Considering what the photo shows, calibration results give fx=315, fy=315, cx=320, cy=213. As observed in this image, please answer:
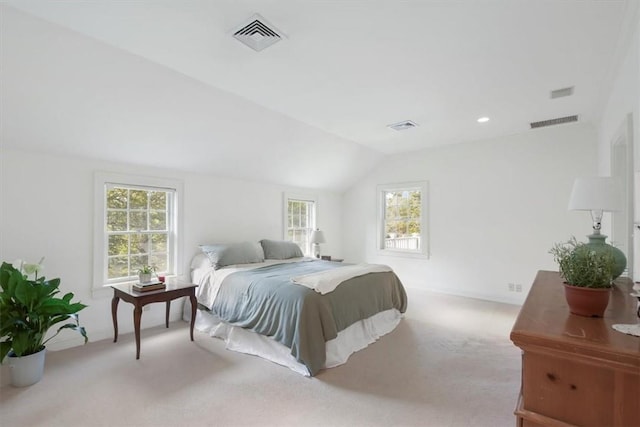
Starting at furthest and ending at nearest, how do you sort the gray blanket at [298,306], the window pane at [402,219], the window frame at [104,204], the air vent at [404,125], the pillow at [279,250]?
the window pane at [402,219], the pillow at [279,250], the air vent at [404,125], the window frame at [104,204], the gray blanket at [298,306]

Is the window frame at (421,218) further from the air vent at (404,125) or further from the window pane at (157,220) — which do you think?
the window pane at (157,220)

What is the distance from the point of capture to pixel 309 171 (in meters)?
5.45

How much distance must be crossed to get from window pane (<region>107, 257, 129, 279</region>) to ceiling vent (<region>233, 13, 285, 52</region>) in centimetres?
284

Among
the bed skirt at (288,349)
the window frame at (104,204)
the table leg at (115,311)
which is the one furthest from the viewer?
the window frame at (104,204)

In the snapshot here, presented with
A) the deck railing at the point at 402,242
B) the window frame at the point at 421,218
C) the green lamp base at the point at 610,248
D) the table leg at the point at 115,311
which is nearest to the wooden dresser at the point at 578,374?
the green lamp base at the point at 610,248

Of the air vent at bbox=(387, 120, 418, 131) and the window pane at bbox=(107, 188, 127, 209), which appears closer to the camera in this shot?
the window pane at bbox=(107, 188, 127, 209)

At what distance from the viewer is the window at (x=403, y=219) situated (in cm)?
566

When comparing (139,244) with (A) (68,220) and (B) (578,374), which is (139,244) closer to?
(A) (68,220)

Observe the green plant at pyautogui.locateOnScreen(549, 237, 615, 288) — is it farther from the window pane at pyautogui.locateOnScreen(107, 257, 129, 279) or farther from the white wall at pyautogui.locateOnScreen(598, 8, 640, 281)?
the window pane at pyautogui.locateOnScreen(107, 257, 129, 279)

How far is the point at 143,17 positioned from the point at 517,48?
2.63 metres

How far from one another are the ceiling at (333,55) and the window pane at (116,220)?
2.93 ft

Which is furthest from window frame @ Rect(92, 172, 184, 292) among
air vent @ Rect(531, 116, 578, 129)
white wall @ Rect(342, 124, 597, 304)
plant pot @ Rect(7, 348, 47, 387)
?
air vent @ Rect(531, 116, 578, 129)

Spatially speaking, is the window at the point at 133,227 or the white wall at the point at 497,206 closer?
the window at the point at 133,227

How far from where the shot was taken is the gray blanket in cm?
266
